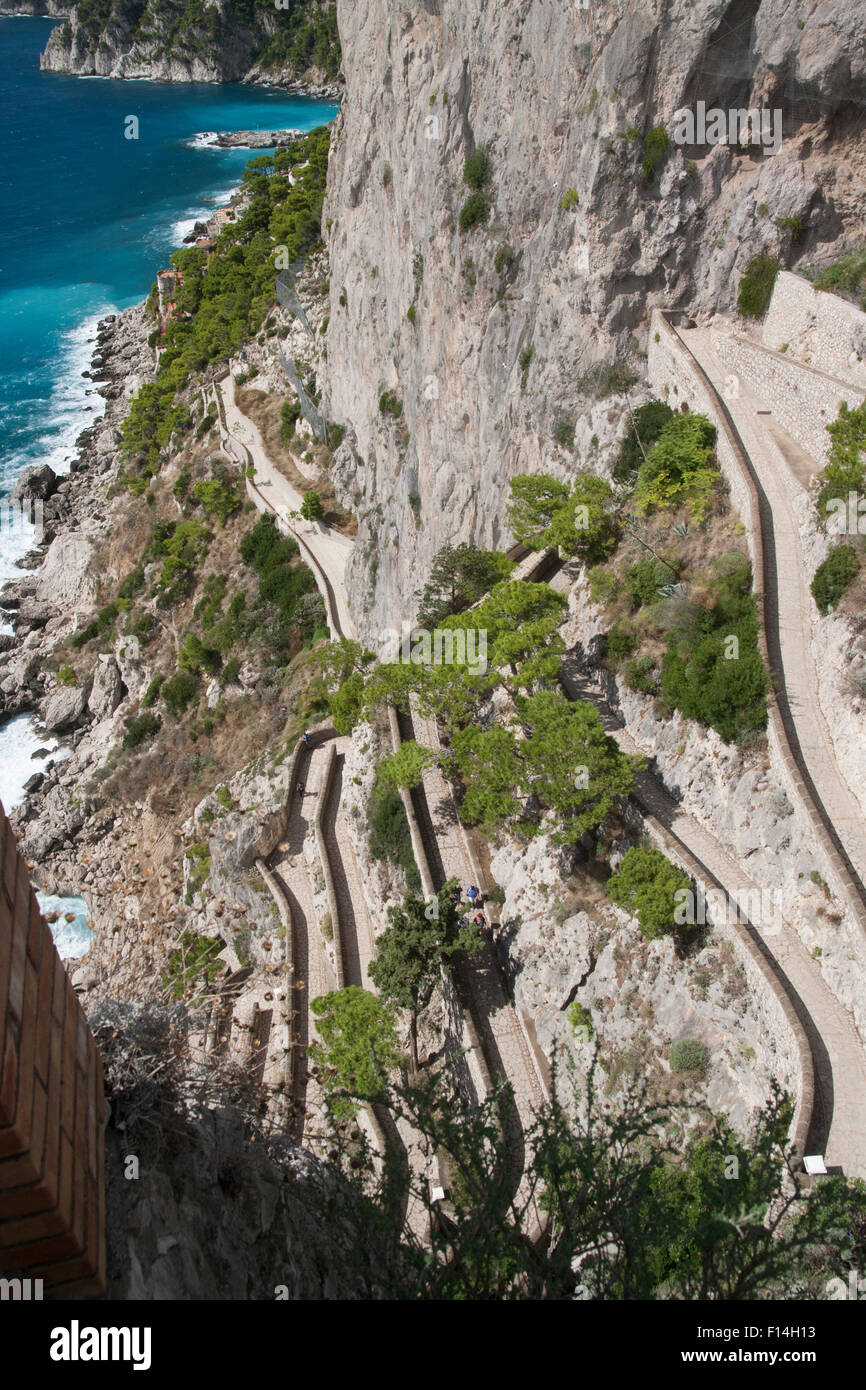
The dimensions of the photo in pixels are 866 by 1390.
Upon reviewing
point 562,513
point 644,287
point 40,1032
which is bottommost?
point 40,1032

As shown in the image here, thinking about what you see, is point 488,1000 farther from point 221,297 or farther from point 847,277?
point 221,297

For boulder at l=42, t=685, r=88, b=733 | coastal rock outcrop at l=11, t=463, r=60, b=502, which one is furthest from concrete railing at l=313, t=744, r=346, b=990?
coastal rock outcrop at l=11, t=463, r=60, b=502

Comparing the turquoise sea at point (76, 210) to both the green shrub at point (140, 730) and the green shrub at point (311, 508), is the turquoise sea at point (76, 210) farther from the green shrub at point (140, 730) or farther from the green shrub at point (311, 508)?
the green shrub at point (311, 508)

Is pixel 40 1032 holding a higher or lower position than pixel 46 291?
lower

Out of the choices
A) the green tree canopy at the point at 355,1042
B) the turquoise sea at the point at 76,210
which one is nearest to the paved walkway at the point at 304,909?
the green tree canopy at the point at 355,1042

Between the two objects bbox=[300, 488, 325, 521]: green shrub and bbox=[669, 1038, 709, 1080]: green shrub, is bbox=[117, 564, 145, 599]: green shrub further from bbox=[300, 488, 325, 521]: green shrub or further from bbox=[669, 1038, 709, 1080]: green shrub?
bbox=[669, 1038, 709, 1080]: green shrub

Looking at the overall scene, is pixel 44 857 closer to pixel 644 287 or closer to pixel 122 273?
pixel 644 287
